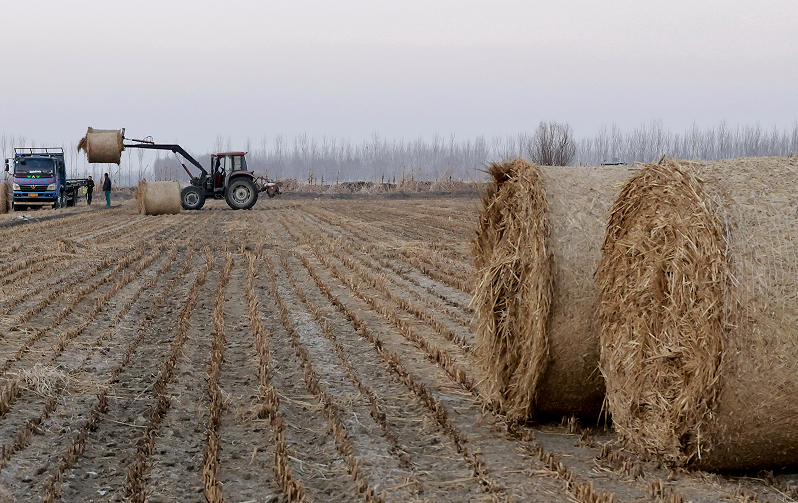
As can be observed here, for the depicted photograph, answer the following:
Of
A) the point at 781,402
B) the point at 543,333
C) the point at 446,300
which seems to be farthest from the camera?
the point at 446,300

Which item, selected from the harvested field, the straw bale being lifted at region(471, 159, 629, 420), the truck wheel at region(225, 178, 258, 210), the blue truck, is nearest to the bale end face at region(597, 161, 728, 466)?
the straw bale being lifted at region(471, 159, 629, 420)

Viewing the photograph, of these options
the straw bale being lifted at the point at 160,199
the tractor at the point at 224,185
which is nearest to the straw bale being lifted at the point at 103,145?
the straw bale being lifted at the point at 160,199

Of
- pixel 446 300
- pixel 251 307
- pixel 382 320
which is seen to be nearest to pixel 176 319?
pixel 251 307

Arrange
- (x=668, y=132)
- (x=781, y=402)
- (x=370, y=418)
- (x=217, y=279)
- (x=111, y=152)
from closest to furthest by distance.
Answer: (x=781, y=402), (x=370, y=418), (x=217, y=279), (x=111, y=152), (x=668, y=132)

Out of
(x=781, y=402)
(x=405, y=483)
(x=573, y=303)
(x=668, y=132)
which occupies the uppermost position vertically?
(x=668, y=132)

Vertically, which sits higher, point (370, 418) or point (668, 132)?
point (668, 132)

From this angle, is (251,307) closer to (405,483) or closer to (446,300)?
(446,300)

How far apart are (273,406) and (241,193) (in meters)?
23.8

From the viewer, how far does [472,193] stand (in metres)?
47.0

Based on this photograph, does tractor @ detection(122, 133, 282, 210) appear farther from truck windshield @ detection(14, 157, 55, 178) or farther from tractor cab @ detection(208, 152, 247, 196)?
truck windshield @ detection(14, 157, 55, 178)

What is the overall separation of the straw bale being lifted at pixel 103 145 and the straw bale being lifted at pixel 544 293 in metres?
21.0

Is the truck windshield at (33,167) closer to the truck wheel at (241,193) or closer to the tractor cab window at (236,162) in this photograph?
the tractor cab window at (236,162)

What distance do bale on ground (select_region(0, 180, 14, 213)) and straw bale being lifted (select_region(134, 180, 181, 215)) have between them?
765 cm

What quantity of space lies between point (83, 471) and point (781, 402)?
3.86m
